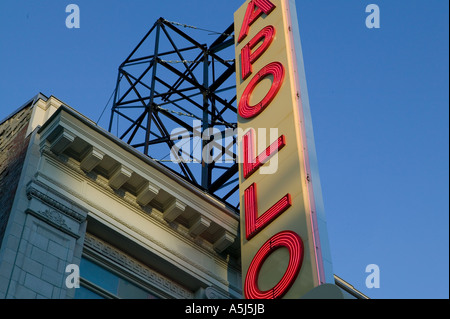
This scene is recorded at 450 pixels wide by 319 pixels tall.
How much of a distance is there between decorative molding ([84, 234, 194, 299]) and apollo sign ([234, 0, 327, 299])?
1915 millimetres

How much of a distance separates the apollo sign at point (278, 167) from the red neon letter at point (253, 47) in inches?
1.2

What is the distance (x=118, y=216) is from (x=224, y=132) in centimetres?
686

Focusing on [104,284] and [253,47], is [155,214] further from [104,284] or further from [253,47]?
[253,47]

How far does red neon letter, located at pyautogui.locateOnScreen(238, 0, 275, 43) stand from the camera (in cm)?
1934

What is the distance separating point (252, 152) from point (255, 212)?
180 centimetres

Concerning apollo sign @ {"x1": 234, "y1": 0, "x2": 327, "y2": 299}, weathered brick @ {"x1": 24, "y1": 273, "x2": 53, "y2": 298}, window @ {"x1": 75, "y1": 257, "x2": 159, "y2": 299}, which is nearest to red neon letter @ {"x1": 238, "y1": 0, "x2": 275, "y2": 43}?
apollo sign @ {"x1": 234, "y1": 0, "x2": 327, "y2": 299}

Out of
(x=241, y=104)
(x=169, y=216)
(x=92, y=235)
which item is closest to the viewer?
(x=92, y=235)

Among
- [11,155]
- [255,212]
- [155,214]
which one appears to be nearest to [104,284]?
[155,214]

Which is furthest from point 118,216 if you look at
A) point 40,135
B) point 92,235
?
point 40,135

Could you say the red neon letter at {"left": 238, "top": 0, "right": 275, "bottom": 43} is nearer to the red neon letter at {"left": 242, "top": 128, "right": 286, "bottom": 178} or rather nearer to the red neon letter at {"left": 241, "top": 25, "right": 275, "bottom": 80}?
the red neon letter at {"left": 241, "top": 25, "right": 275, "bottom": 80}

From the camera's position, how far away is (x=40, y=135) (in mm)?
15633

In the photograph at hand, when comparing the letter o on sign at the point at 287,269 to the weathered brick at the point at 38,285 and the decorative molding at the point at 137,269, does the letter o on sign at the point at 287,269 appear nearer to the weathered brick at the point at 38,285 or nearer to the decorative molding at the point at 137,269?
the decorative molding at the point at 137,269
